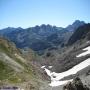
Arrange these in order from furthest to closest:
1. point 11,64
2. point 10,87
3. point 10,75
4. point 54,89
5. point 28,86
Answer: point 11,64 → point 10,75 → point 54,89 → point 28,86 → point 10,87

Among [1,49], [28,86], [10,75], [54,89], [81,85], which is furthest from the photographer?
[1,49]

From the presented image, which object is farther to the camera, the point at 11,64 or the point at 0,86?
the point at 11,64

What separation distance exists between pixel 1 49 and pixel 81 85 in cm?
5234

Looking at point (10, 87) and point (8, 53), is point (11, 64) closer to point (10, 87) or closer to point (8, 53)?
point (8, 53)

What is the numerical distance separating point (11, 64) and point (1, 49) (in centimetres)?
1439

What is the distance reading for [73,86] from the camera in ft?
175

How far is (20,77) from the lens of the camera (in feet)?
246

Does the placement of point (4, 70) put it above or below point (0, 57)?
below

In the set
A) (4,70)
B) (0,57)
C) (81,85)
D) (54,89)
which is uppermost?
(0,57)

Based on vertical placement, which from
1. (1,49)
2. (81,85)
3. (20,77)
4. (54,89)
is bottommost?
(81,85)

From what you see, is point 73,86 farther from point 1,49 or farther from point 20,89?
point 1,49

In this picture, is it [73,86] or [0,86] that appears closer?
[73,86]

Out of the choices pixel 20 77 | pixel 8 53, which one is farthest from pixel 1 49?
pixel 20 77

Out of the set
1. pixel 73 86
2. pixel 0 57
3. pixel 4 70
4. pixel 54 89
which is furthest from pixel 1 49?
pixel 73 86
